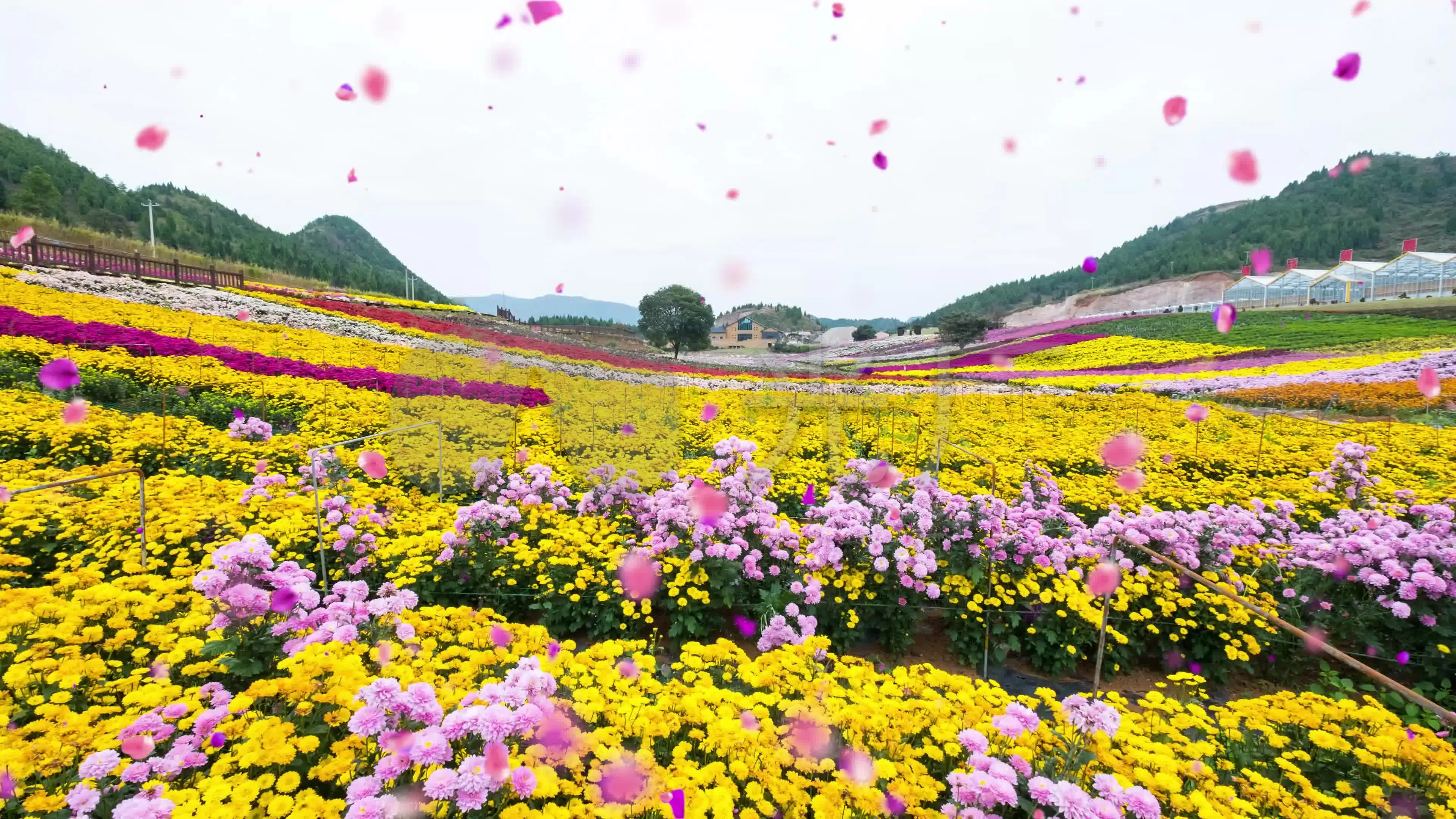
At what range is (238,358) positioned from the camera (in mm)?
9789

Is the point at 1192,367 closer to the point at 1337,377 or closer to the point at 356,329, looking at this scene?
the point at 1337,377

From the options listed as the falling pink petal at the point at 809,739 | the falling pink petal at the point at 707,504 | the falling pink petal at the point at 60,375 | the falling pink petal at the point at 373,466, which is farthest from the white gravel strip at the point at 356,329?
the falling pink petal at the point at 809,739

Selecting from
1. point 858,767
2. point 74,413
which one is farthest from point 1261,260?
point 74,413

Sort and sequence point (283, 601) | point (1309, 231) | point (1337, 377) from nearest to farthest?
point (283, 601), point (1337, 377), point (1309, 231)

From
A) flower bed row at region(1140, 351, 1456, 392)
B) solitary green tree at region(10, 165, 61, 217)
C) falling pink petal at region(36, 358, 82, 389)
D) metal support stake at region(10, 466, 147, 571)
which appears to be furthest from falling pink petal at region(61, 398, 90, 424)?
solitary green tree at region(10, 165, 61, 217)

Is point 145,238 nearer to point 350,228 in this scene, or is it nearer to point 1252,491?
point 1252,491

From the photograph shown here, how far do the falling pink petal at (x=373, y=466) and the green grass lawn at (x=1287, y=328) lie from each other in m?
29.3

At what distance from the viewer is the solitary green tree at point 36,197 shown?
41219 mm

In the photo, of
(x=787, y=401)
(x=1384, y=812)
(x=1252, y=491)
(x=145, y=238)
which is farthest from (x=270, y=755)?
(x=145, y=238)

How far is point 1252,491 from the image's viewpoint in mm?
6234

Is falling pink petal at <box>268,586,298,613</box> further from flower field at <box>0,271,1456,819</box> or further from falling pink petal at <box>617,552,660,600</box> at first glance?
falling pink petal at <box>617,552,660,600</box>

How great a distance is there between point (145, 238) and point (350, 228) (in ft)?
405

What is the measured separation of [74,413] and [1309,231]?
108 metres

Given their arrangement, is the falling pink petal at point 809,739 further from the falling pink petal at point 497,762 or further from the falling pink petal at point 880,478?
the falling pink petal at point 880,478
